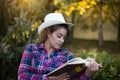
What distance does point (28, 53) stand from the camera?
10.6 feet

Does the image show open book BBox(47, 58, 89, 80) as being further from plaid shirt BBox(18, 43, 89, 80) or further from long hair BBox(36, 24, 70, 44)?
long hair BBox(36, 24, 70, 44)

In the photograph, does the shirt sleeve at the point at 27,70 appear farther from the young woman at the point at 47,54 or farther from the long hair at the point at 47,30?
the long hair at the point at 47,30

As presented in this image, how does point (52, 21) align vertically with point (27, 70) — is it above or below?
above

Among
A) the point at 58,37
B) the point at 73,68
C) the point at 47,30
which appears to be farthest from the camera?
the point at 47,30

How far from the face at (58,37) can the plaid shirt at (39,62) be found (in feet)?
0.32

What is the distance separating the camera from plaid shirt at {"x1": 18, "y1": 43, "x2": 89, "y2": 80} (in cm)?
317

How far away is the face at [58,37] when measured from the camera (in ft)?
10.3

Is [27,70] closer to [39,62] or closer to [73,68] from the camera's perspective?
[39,62]

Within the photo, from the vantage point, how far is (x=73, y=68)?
9.65ft

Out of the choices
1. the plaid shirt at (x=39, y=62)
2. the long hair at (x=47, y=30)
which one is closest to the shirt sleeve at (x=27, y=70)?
the plaid shirt at (x=39, y=62)

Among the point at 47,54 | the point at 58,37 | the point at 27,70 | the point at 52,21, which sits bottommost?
the point at 27,70

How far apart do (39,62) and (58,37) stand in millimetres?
289

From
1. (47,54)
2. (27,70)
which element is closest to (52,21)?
(47,54)

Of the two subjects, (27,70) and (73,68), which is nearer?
(73,68)
